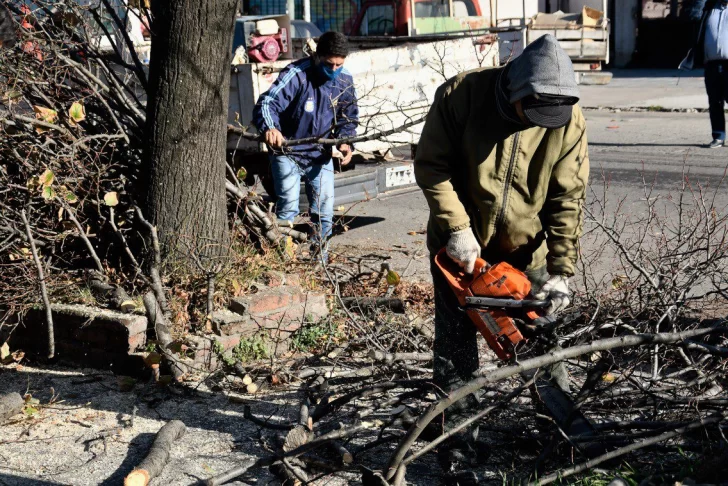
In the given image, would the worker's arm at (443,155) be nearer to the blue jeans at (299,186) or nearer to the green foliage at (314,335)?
the green foliage at (314,335)

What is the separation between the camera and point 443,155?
383 cm

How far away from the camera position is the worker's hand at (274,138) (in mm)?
6250

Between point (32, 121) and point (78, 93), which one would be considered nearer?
point (32, 121)

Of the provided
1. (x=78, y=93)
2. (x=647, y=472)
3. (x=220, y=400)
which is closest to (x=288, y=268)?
(x=220, y=400)

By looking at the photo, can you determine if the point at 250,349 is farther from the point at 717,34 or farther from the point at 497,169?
the point at 717,34

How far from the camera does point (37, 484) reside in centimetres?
387

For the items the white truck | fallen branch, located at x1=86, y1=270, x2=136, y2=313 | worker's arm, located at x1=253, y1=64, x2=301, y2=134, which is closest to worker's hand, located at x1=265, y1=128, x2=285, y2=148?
worker's arm, located at x1=253, y1=64, x2=301, y2=134

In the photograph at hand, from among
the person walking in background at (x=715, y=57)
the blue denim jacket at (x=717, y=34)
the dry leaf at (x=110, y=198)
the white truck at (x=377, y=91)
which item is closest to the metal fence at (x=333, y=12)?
the person walking in background at (x=715, y=57)

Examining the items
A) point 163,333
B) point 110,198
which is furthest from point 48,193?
point 163,333

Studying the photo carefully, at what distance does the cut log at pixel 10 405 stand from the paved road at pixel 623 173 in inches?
122

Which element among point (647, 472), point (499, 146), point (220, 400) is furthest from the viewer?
point (220, 400)

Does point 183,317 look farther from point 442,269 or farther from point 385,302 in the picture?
point 442,269

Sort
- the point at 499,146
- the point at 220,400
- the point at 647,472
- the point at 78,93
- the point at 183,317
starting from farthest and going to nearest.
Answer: the point at 78,93 < the point at 183,317 < the point at 220,400 < the point at 499,146 < the point at 647,472

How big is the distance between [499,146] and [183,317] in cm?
232
